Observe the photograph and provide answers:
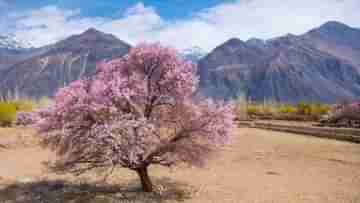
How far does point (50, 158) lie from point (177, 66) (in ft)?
41.7

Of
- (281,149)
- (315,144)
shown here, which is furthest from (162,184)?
(315,144)

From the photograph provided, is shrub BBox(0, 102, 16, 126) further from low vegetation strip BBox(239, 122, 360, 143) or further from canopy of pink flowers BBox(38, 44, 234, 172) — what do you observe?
canopy of pink flowers BBox(38, 44, 234, 172)

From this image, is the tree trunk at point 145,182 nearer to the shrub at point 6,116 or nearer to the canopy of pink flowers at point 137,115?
the canopy of pink flowers at point 137,115

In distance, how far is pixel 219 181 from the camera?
610 inches

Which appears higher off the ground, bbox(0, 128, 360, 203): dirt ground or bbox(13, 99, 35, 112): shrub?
bbox(13, 99, 35, 112): shrub

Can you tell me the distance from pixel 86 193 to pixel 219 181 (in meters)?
5.46

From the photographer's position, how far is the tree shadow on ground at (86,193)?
12.7 meters

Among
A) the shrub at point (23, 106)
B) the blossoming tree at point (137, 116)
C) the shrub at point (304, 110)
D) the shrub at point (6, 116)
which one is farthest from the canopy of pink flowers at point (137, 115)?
the shrub at point (304, 110)

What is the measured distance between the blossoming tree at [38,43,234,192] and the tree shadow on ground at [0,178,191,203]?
3.30 ft

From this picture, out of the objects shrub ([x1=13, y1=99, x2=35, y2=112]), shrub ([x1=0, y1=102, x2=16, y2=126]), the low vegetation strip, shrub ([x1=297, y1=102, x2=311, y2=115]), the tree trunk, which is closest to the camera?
the tree trunk

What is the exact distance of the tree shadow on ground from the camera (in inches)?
501

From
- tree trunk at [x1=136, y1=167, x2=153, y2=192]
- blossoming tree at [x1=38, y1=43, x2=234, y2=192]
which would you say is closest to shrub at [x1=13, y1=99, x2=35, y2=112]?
tree trunk at [x1=136, y1=167, x2=153, y2=192]

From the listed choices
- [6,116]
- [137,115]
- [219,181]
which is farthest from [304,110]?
[137,115]

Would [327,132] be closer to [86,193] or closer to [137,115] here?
[86,193]
